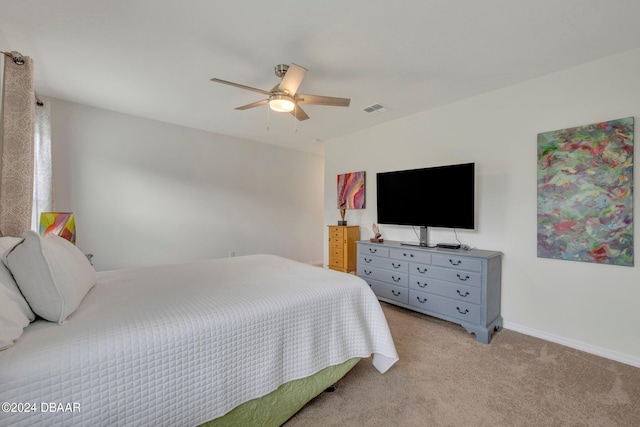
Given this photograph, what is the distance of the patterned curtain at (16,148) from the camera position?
1.93 m

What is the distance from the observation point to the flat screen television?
2.77 meters

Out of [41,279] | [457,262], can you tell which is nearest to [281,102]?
[41,279]

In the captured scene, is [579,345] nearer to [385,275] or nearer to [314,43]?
[385,275]

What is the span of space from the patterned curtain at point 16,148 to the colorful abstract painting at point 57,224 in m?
0.55

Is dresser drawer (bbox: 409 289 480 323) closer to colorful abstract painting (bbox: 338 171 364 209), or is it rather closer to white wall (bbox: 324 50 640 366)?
white wall (bbox: 324 50 640 366)

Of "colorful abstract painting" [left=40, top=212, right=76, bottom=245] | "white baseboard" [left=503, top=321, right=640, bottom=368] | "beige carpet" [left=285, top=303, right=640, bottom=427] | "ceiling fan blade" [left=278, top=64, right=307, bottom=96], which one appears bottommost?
"beige carpet" [left=285, top=303, right=640, bottom=427]

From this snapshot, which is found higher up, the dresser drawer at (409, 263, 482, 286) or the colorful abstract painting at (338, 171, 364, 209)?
the colorful abstract painting at (338, 171, 364, 209)

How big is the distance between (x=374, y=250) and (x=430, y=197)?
3.17ft

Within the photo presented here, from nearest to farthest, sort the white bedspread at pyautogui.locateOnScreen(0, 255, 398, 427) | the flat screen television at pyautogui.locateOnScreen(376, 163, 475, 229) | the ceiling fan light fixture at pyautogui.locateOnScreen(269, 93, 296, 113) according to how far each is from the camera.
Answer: the white bedspread at pyautogui.locateOnScreen(0, 255, 398, 427) < the ceiling fan light fixture at pyautogui.locateOnScreen(269, 93, 296, 113) < the flat screen television at pyautogui.locateOnScreen(376, 163, 475, 229)

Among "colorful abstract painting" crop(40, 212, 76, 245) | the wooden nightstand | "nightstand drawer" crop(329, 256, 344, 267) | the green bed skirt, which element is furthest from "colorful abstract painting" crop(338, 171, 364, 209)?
"colorful abstract painting" crop(40, 212, 76, 245)

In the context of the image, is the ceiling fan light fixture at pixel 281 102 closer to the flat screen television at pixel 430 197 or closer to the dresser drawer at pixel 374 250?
the flat screen television at pixel 430 197

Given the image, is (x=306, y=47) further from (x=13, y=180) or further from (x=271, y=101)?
(x=13, y=180)

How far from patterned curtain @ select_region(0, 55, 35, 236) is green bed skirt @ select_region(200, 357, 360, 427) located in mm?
2137

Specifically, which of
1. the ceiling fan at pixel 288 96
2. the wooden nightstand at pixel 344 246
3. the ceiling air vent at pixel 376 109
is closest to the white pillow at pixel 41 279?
the ceiling fan at pixel 288 96
